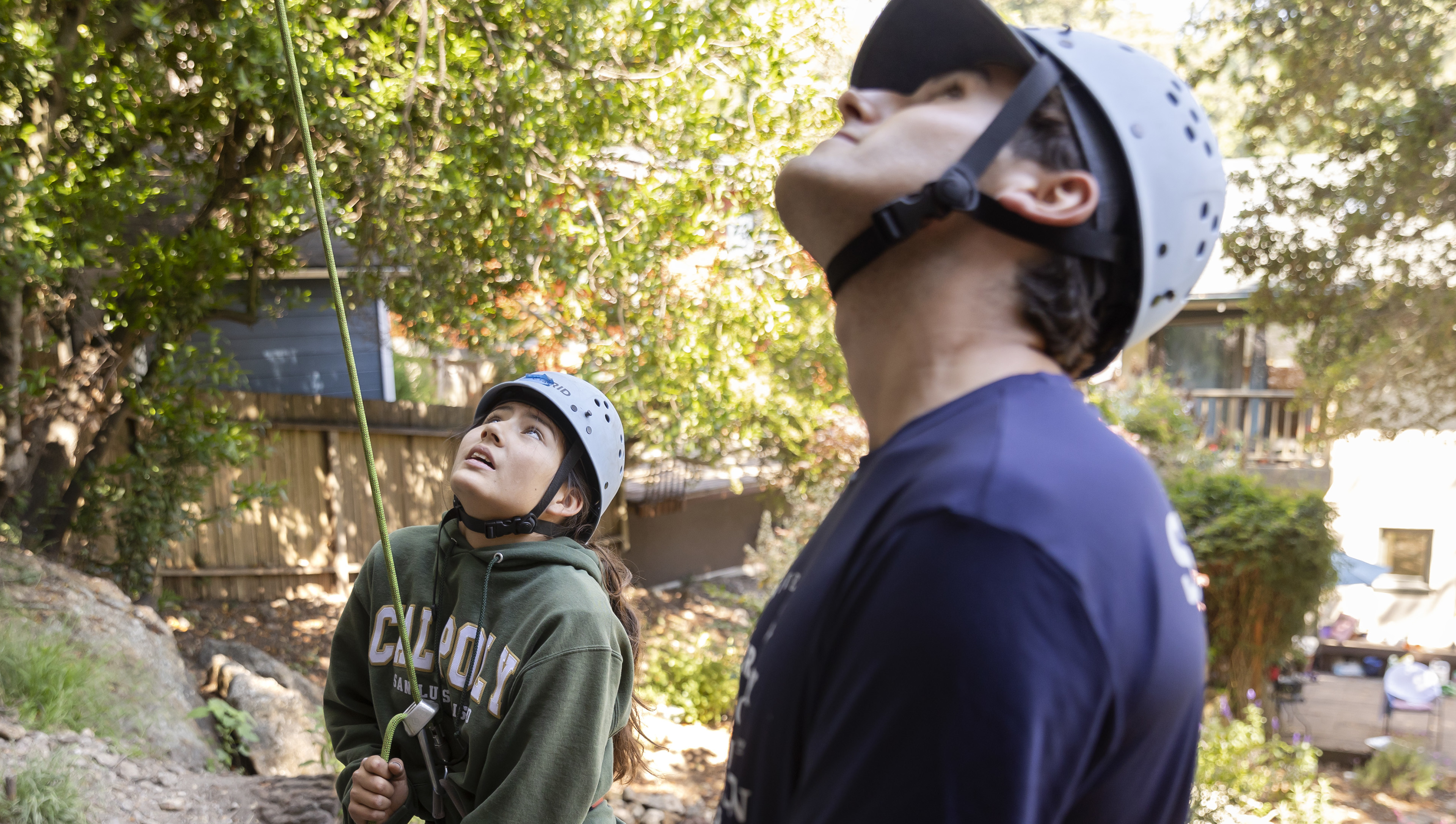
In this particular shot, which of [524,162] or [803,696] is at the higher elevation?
[524,162]

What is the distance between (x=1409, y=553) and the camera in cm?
1420

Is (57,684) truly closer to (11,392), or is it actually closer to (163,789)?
(163,789)

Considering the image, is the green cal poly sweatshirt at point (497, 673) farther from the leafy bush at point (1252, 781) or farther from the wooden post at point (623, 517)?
the wooden post at point (623, 517)

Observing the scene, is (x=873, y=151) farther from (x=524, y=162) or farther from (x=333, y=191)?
(x=333, y=191)

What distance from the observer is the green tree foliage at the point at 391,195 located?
4785 millimetres

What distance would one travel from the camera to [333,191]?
5.36m

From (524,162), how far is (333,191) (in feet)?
Result: 3.57

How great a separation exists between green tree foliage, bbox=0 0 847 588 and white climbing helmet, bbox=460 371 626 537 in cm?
292

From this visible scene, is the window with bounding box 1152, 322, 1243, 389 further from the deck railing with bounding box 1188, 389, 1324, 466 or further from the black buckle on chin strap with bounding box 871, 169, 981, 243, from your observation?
the black buckle on chin strap with bounding box 871, 169, 981, 243

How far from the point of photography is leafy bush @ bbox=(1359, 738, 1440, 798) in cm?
850

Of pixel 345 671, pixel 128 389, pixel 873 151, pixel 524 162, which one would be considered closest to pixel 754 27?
pixel 524 162

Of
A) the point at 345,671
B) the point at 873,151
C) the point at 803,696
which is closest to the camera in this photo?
the point at 803,696

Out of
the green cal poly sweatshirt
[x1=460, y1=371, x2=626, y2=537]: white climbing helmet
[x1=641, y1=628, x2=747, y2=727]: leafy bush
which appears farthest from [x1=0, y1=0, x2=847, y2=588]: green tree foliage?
the green cal poly sweatshirt

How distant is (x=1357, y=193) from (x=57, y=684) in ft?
30.5
